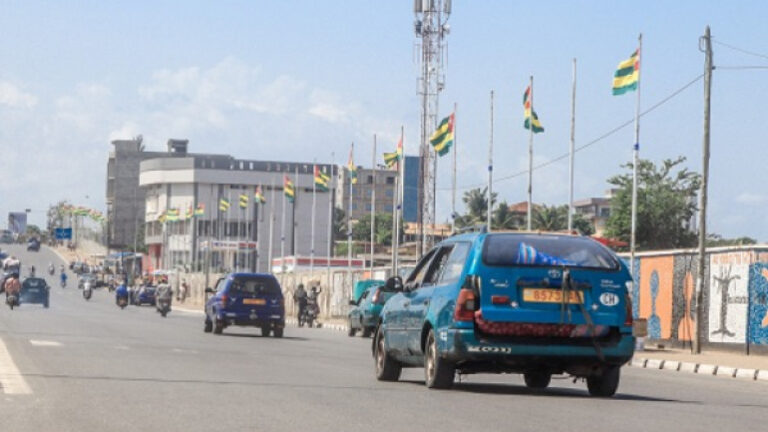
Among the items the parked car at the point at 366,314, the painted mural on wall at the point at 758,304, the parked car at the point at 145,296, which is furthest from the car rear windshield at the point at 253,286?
the parked car at the point at 145,296

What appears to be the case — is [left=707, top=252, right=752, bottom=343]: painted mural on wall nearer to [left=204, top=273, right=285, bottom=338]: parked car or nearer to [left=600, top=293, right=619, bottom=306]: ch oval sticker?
[left=204, top=273, right=285, bottom=338]: parked car

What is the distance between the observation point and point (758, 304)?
32719 mm

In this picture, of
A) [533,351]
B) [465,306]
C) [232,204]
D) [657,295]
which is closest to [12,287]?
[657,295]

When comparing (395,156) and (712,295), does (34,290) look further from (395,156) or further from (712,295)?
(712,295)

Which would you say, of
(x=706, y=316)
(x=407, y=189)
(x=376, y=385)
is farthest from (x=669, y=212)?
(x=376, y=385)

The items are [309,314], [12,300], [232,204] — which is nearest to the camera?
[309,314]

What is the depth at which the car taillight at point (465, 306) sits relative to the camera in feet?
49.0

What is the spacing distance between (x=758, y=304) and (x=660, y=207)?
69.9 m

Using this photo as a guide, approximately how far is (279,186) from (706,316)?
152434mm

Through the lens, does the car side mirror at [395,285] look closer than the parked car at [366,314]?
Yes

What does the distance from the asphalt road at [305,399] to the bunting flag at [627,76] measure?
19683 millimetres

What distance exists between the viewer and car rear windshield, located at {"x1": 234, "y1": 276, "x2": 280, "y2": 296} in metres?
38.3

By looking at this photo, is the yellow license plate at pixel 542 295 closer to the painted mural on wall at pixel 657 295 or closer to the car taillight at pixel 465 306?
the car taillight at pixel 465 306

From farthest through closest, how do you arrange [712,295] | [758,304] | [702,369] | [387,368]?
[712,295]
[758,304]
[702,369]
[387,368]
